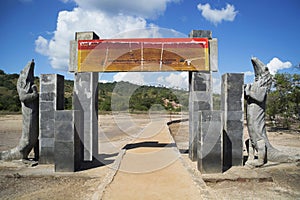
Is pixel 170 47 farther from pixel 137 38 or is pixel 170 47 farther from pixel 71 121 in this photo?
pixel 71 121

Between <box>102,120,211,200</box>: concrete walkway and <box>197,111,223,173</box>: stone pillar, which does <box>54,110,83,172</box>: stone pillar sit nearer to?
<box>102,120,211,200</box>: concrete walkway

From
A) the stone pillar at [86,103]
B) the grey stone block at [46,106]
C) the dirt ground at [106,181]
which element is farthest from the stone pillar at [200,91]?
the grey stone block at [46,106]

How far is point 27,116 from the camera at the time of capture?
7.20 metres

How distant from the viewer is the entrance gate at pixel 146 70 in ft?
23.2

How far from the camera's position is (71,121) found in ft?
21.2

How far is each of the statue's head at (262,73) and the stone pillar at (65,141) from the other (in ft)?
16.7

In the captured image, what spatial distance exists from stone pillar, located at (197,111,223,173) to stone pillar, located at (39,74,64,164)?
4183mm

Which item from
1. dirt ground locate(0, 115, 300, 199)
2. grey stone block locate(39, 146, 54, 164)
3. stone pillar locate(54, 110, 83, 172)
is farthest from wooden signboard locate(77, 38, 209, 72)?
dirt ground locate(0, 115, 300, 199)

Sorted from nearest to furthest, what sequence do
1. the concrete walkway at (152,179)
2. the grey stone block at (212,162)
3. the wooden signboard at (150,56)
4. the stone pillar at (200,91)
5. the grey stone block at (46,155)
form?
1. the concrete walkway at (152,179)
2. the grey stone block at (212,162)
3. the grey stone block at (46,155)
4. the wooden signboard at (150,56)
5. the stone pillar at (200,91)

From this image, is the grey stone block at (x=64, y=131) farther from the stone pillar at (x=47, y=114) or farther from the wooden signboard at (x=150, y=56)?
the wooden signboard at (x=150, y=56)

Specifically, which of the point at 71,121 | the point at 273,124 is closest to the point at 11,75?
the point at 273,124

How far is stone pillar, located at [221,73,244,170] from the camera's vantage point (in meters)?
7.05

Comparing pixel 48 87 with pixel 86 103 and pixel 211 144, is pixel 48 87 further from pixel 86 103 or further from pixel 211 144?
pixel 211 144

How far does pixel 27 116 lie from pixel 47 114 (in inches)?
21.0
